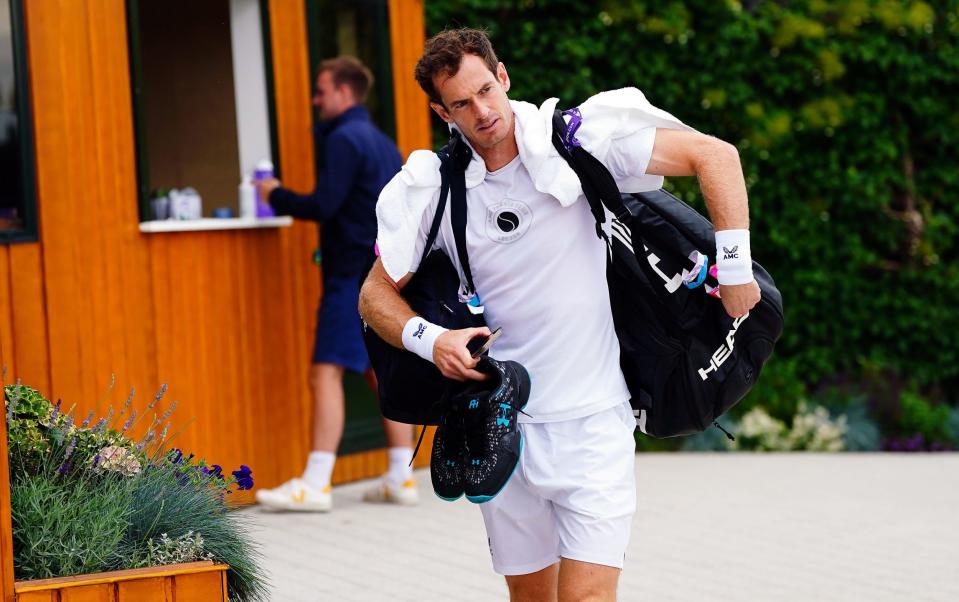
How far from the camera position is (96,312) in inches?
249

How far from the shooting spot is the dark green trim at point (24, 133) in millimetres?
6023

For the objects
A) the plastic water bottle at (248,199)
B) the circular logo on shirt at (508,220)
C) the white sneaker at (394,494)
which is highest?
the plastic water bottle at (248,199)

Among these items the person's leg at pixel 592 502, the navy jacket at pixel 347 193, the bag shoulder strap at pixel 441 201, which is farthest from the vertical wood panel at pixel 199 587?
the navy jacket at pixel 347 193

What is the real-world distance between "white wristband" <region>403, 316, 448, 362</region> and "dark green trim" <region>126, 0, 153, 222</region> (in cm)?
324

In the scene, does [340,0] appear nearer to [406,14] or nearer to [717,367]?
[406,14]

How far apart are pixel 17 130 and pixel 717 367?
357 centimetres

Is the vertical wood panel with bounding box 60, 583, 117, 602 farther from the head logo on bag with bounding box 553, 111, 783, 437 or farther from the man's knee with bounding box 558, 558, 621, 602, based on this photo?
the head logo on bag with bounding box 553, 111, 783, 437

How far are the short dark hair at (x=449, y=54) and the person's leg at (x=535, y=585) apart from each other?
1.21m

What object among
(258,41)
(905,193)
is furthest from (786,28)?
(258,41)

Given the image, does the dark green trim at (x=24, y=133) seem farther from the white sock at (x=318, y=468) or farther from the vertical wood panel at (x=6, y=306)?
the white sock at (x=318, y=468)

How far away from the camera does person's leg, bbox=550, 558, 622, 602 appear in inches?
137

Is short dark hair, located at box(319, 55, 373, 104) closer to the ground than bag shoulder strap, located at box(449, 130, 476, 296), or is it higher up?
higher up

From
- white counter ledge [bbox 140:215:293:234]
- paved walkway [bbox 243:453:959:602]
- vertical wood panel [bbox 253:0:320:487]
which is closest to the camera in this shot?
paved walkway [bbox 243:453:959:602]

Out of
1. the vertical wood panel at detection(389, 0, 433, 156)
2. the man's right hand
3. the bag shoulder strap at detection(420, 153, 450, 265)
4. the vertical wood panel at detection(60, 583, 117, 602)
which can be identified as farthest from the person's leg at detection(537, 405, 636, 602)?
the vertical wood panel at detection(389, 0, 433, 156)
